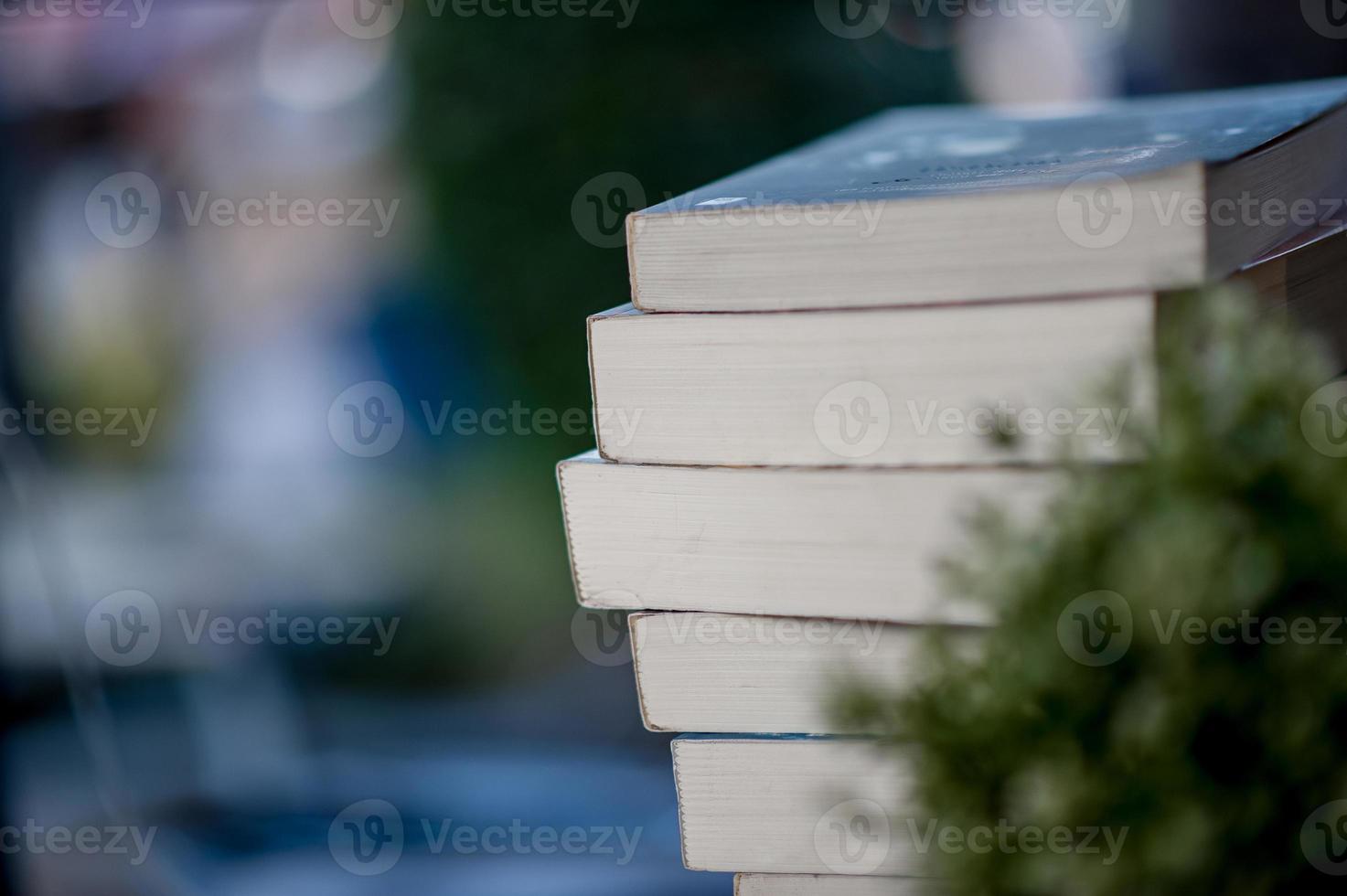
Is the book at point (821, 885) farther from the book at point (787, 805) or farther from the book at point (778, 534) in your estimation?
the book at point (778, 534)

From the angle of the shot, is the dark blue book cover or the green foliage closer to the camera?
the green foliage

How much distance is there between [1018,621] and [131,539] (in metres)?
2.02

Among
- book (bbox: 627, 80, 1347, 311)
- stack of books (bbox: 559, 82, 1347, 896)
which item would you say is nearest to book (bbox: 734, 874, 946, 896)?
stack of books (bbox: 559, 82, 1347, 896)

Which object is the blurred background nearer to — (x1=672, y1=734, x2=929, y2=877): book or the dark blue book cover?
the dark blue book cover

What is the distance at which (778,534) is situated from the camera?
464 mm

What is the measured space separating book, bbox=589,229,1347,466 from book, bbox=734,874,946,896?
0.18 m

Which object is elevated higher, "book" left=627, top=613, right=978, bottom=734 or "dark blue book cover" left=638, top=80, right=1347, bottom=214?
"dark blue book cover" left=638, top=80, right=1347, bottom=214

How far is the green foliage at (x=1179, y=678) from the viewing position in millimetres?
305

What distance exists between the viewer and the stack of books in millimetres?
396

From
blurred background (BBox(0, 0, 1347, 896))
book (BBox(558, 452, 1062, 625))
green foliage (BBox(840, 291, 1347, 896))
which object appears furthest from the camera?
blurred background (BBox(0, 0, 1347, 896))

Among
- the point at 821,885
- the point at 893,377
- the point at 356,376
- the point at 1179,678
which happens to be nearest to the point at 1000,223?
the point at 893,377

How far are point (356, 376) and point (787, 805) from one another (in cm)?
154

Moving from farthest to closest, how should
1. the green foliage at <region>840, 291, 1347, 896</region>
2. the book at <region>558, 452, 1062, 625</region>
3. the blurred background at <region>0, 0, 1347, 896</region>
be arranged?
1. the blurred background at <region>0, 0, 1347, 896</region>
2. the book at <region>558, 452, 1062, 625</region>
3. the green foliage at <region>840, 291, 1347, 896</region>

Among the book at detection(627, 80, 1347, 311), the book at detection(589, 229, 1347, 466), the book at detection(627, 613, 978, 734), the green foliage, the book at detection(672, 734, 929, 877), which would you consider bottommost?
the book at detection(672, 734, 929, 877)
